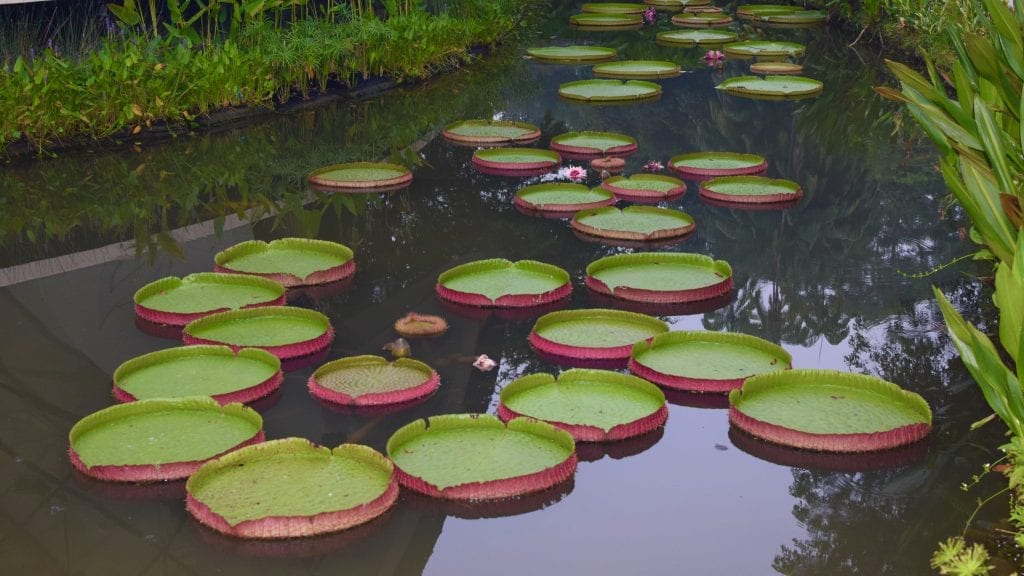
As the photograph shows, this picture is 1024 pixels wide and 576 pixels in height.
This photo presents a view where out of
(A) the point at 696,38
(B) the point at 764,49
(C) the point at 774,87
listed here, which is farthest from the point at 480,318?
(A) the point at 696,38

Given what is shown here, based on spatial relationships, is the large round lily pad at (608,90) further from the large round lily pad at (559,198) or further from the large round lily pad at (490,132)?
the large round lily pad at (559,198)

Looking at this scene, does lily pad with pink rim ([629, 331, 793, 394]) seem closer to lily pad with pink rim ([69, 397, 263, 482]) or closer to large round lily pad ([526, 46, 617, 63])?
lily pad with pink rim ([69, 397, 263, 482])

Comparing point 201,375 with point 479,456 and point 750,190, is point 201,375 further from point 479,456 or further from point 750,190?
point 750,190

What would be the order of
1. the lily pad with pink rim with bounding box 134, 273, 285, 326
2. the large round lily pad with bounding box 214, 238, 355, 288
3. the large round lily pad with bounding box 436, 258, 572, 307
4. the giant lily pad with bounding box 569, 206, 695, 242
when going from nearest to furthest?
the lily pad with pink rim with bounding box 134, 273, 285, 326, the large round lily pad with bounding box 436, 258, 572, 307, the large round lily pad with bounding box 214, 238, 355, 288, the giant lily pad with bounding box 569, 206, 695, 242

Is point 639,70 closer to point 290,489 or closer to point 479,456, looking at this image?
point 479,456

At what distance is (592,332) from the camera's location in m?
4.16

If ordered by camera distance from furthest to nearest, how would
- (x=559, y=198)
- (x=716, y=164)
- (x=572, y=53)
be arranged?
1. (x=572, y=53)
2. (x=716, y=164)
3. (x=559, y=198)

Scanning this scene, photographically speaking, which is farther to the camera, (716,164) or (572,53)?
(572,53)

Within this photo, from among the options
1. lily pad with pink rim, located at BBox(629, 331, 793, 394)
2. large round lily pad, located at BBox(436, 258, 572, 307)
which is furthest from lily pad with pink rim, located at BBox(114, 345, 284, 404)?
lily pad with pink rim, located at BBox(629, 331, 793, 394)

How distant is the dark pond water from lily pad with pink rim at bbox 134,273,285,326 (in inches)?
5.3

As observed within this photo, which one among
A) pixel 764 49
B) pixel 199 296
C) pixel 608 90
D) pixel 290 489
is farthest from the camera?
pixel 764 49

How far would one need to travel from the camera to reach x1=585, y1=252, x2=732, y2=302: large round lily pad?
180 inches

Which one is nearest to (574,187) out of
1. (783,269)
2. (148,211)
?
(783,269)

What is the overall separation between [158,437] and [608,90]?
19.9 ft
